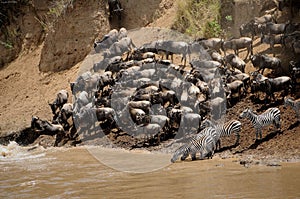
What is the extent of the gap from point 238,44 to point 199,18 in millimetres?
3596

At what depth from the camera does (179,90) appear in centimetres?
1548

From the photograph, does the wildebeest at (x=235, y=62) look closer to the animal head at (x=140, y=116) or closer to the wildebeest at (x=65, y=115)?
the animal head at (x=140, y=116)


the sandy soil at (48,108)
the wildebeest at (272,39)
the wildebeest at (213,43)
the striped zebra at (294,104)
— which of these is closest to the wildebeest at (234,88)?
the sandy soil at (48,108)

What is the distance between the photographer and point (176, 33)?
786 inches

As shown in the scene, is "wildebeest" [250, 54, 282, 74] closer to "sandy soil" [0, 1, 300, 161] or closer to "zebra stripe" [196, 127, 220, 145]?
"sandy soil" [0, 1, 300, 161]

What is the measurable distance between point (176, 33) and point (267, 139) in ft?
29.7

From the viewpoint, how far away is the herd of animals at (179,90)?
1372cm

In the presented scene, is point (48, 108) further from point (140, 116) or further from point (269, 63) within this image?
point (269, 63)

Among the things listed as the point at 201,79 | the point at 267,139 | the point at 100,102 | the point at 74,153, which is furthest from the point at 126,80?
the point at 267,139

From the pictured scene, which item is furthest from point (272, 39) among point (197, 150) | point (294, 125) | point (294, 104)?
point (197, 150)

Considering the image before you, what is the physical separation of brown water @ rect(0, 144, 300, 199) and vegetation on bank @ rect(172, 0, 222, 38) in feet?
24.4

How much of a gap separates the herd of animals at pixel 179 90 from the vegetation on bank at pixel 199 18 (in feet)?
4.63

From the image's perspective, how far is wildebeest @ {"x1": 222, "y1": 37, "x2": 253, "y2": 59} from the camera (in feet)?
54.4

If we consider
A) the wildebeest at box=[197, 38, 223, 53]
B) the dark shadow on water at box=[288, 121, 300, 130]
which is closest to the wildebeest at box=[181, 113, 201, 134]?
the dark shadow on water at box=[288, 121, 300, 130]
